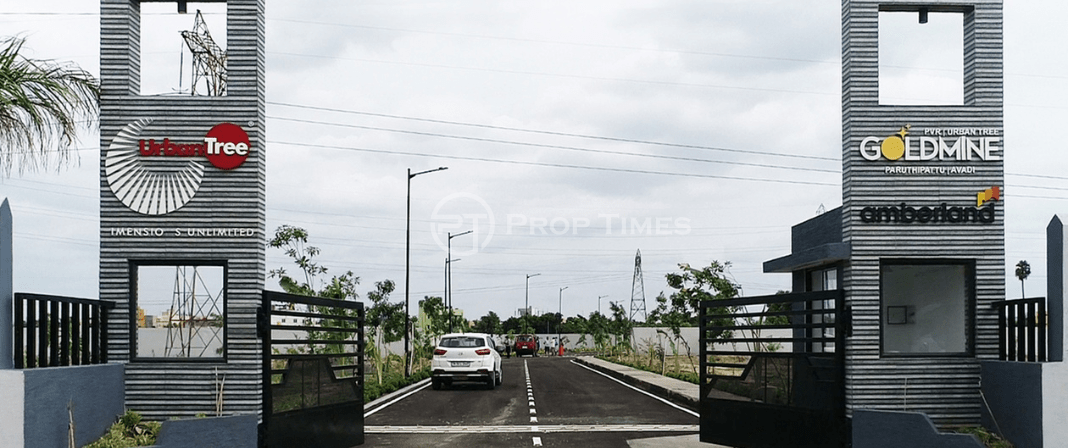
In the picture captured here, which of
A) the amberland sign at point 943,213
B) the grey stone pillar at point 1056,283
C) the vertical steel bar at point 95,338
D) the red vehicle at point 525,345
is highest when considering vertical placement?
the amberland sign at point 943,213

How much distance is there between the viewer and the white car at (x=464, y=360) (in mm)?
33594

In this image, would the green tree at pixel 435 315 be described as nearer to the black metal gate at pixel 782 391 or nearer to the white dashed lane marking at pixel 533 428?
the white dashed lane marking at pixel 533 428

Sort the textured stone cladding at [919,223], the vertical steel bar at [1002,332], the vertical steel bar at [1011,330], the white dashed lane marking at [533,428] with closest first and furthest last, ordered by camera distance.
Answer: the vertical steel bar at [1011,330]
the vertical steel bar at [1002,332]
the textured stone cladding at [919,223]
the white dashed lane marking at [533,428]

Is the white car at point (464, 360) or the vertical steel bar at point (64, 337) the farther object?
the white car at point (464, 360)

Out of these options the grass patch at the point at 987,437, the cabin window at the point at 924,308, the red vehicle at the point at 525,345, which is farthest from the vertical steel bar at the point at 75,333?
the red vehicle at the point at 525,345

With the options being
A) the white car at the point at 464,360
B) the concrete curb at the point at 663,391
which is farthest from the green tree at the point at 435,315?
the white car at the point at 464,360

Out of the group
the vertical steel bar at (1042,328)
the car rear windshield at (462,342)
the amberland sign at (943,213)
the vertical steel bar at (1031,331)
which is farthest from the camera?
the car rear windshield at (462,342)

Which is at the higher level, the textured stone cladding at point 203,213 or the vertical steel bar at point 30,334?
the textured stone cladding at point 203,213

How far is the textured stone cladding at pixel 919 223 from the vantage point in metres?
14.1

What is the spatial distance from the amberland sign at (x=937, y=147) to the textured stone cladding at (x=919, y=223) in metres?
0.04

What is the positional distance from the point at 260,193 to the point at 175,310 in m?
1.93

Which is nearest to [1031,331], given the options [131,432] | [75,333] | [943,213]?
[943,213]

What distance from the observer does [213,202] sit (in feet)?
45.7

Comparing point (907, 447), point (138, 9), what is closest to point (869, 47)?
point (907, 447)
